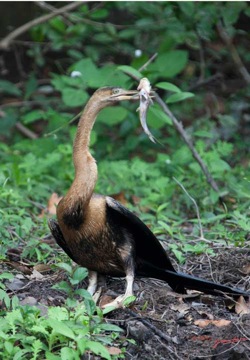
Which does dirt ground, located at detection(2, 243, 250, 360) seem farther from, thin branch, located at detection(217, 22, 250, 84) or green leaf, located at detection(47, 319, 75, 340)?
thin branch, located at detection(217, 22, 250, 84)

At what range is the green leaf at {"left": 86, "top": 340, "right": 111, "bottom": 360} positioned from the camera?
4.13 metres

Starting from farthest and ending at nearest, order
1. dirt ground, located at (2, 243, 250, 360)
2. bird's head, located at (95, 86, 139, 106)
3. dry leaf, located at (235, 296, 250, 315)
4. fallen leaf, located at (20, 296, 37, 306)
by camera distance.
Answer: bird's head, located at (95, 86, 139, 106), dry leaf, located at (235, 296, 250, 315), fallen leaf, located at (20, 296, 37, 306), dirt ground, located at (2, 243, 250, 360)

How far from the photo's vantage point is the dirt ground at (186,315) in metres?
4.61

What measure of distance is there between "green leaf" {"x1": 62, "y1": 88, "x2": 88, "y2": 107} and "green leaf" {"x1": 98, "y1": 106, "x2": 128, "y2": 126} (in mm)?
391

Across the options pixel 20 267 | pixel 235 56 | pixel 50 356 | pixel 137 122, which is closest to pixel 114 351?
pixel 50 356

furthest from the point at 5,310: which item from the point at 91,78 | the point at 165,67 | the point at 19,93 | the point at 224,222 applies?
the point at 19,93

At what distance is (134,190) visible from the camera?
783 cm

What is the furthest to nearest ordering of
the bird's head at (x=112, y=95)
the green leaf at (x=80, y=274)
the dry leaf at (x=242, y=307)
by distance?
the bird's head at (x=112, y=95) < the dry leaf at (x=242, y=307) < the green leaf at (x=80, y=274)

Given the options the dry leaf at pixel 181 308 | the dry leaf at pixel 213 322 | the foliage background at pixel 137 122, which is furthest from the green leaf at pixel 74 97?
the dry leaf at pixel 213 322

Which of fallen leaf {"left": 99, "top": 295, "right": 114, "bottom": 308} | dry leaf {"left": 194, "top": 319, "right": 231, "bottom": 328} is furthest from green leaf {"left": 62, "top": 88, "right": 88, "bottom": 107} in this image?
dry leaf {"left": 194, "top": 319, "right": 231, "bottom": 328}

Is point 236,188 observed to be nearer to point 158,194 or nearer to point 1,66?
point 158,194

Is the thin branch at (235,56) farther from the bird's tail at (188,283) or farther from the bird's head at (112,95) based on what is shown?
the bird's tail at (188,283)

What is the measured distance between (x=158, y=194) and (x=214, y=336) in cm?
289

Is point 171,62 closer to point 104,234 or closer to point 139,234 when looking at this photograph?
point 139,234
